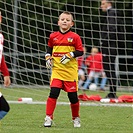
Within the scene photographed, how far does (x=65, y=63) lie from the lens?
844cm

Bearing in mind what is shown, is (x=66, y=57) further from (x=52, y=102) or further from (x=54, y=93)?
(x=52, y=102)

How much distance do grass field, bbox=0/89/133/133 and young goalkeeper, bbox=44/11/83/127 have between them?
33cm

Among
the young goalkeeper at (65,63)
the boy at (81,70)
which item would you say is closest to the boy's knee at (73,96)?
the young goalkeeper at (65,63)

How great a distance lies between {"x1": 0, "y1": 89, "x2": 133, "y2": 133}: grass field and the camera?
802cm

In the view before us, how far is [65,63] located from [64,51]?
0.20 meters

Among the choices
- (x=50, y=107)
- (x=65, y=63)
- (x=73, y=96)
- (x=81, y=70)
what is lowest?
(x=81, y=70)

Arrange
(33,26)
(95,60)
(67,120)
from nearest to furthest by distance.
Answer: (67,120), (33,26), (95,60)

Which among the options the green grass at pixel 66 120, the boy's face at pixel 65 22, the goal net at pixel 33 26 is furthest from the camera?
the goal net at pixel 33 26

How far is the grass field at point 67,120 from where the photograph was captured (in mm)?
8016

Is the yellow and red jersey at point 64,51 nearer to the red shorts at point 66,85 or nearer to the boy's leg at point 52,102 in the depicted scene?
the red shorts at point 66,85

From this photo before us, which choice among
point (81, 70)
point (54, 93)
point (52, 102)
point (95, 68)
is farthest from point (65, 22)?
point (81, 70)

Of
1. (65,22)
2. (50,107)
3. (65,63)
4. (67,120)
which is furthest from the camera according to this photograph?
(67,120)

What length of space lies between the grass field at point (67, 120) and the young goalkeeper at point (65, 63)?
1.09ft

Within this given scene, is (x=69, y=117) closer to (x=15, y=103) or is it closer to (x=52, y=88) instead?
(x=52, y=88)
